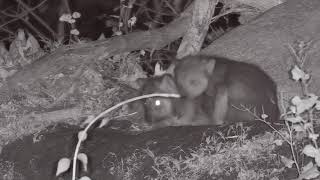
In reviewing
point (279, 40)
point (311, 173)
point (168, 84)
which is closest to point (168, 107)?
point (168, 84)

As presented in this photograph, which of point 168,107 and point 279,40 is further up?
point 279,40

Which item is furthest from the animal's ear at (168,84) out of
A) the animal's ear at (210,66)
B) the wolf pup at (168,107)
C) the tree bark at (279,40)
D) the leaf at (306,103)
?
the leaf at (306,103)

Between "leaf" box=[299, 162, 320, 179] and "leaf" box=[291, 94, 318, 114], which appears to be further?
A: "leaf" box=[291, 94, 318, 114]

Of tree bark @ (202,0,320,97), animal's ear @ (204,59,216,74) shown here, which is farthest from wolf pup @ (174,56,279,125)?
tree bark @ (202,0,320,97)

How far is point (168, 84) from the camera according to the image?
20.1 feet

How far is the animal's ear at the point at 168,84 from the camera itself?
20.1 ft

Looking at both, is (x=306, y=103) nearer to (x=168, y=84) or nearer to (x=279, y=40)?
(x=168, y=84)

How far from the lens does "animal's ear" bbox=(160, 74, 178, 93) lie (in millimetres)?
6117

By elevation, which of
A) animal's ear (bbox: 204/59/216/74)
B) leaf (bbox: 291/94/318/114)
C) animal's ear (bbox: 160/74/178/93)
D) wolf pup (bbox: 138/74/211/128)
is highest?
leaf (bbox: 291/94/318/114)

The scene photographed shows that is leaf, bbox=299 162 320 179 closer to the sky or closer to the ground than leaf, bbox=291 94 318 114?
closer to the ground

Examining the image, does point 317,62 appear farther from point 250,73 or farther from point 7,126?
point 7,126

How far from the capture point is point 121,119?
21.4 feet

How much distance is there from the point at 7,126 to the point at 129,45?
179 centimetres

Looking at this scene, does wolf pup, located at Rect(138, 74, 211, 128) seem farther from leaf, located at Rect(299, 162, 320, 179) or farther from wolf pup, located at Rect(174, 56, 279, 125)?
leaf, located at Rect(299, 162, 320, 179)
